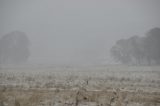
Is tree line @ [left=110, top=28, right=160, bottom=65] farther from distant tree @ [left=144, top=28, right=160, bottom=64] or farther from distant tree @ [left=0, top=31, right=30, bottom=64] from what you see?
distant tree @ [left=0, top=31, right=30, bottom=64]

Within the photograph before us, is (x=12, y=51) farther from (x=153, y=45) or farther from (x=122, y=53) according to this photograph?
(x=153, y=45)

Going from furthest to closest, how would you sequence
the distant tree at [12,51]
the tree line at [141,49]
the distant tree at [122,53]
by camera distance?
the distant tree at [12,51]
the distant tree at [122,53]
the tree line at [141,49]

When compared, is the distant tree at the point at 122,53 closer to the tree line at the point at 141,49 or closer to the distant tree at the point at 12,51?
the tree line at the point at 141,49

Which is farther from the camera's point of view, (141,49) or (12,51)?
(12,51)

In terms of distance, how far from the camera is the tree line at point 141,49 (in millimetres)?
69625

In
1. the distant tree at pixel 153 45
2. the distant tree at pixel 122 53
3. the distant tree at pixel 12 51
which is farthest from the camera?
the distant tree at pixel 12 51

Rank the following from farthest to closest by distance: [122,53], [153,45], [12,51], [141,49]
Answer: [12,51], [122,53], [141,49], [153,45]

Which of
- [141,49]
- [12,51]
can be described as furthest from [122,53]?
[12,51]

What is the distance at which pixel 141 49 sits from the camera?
71875 mm

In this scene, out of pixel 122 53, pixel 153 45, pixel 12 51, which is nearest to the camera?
pixel 153 45

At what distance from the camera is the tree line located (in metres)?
69.6

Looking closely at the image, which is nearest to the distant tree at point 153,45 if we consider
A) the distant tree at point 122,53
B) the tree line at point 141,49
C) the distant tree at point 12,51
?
the tree line at point 141,49

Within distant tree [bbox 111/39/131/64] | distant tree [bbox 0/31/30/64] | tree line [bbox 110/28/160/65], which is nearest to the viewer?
tree line [bbox 110/28/160/65]

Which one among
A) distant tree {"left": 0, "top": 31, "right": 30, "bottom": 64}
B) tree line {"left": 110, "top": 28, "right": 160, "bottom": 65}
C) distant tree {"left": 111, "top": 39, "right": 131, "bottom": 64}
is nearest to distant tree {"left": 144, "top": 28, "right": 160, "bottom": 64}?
tree line {"left": 110, "top": 28, "right": 160, "bottom": 65}
